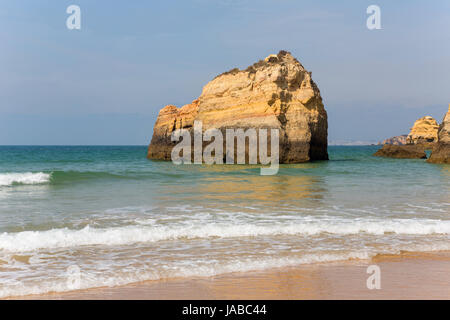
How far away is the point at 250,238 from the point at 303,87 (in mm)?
26988

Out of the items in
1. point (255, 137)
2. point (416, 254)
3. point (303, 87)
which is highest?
point (303, 87)

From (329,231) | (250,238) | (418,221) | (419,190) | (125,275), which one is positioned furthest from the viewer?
(419,190)

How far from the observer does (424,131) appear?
297 ft

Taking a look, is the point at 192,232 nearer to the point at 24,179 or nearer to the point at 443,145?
the point at 24,179

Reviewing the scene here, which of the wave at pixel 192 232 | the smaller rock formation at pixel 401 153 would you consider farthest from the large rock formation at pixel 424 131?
the wave at pixel 192 232

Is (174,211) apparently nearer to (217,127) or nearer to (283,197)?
(283,197)

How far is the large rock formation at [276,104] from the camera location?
31.1 metres

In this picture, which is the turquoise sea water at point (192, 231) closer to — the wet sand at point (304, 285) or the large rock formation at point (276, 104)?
the wet sand at point (304, 285)

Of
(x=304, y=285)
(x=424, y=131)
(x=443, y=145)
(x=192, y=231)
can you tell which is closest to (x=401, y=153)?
(x=443, y=145)

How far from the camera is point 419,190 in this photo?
15.0 m

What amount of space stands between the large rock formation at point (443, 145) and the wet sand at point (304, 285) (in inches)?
1158

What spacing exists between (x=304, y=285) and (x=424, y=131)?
97.1 meters

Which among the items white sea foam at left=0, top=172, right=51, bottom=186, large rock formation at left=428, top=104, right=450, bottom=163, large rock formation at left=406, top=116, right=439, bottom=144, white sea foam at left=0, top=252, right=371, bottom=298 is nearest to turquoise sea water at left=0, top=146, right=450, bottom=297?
white sea foam at left=0, top=252, right=371, bottom=298
